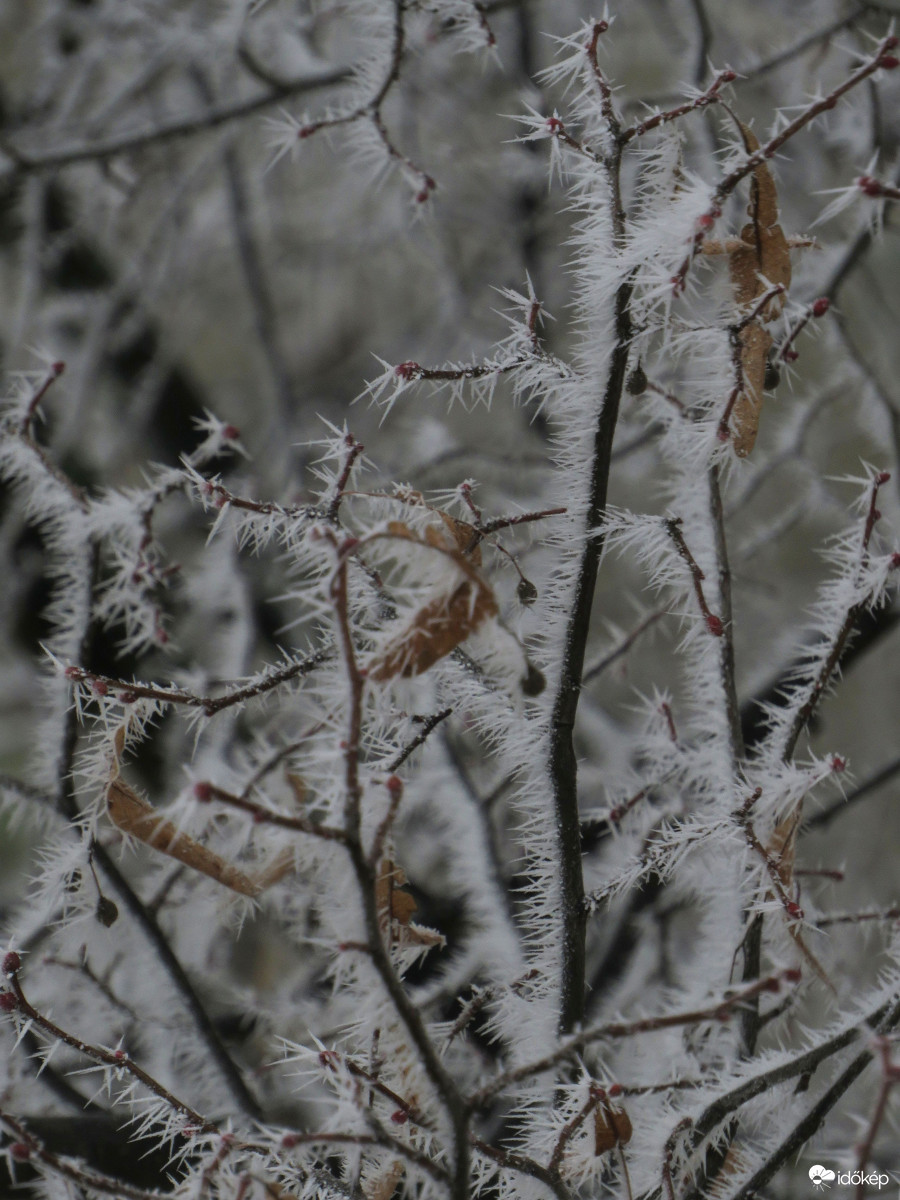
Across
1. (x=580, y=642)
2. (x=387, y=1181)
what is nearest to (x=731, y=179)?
(x=580, y=642)

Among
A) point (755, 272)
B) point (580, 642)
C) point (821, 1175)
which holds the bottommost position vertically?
point (821, 1175)

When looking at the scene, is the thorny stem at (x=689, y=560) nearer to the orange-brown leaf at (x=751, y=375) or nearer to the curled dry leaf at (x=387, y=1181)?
the orange-brown leaf at (x=751, y=375)

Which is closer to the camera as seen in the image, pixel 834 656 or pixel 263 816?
pixel 263 816

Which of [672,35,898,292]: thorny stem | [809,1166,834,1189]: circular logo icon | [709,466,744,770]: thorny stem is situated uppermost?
[672,35,898,292]: thorny stem

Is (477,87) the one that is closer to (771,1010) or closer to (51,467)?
(51,467)

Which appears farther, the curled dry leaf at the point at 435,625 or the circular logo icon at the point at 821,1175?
the circular logo icon at the point at 821,1175

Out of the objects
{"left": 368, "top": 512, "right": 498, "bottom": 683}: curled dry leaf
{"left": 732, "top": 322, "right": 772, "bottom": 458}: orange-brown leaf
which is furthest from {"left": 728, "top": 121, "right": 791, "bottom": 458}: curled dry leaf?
{"left": 368, "top": 512, "right": 498, "bottom": 683}: curled dry leaf

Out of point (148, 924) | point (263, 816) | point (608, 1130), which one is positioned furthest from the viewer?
point (148, 924)

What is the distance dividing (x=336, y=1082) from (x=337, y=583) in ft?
0.59

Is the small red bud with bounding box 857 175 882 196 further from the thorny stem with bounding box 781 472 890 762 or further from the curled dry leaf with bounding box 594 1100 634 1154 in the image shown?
the curled dry leaf with bounding box 594 1100 634 1154

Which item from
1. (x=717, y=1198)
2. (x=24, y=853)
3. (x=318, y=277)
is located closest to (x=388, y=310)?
(x=318, y=277)

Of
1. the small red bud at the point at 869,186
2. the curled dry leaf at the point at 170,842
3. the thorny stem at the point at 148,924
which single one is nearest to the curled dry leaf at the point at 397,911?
the curled dry leaf at the point at 170,842

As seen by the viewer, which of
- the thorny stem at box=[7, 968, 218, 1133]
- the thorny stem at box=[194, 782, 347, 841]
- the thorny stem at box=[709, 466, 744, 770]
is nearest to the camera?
the thorny stem at box=[194, 782, 347, 841]

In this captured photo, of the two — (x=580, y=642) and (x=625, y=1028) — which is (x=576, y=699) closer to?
(x=580, y=642)
